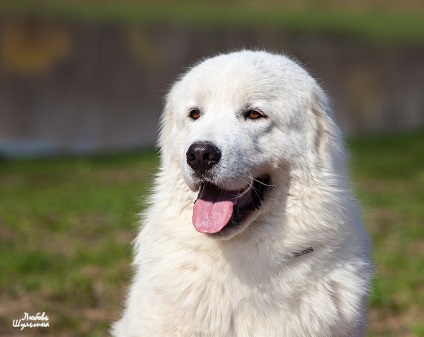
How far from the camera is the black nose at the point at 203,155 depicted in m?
4.06

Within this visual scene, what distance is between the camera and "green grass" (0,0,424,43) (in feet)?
145

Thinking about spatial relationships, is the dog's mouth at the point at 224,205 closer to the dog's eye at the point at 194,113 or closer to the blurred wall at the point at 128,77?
the dog's eye at the point at 194,113

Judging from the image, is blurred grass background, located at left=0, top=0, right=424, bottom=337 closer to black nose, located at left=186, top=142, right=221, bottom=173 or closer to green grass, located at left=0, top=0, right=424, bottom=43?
black nose, located at left=186, top=142, right=221, bottom=173

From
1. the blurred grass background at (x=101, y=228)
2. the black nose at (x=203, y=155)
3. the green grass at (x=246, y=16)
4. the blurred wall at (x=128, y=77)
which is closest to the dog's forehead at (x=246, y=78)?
the black nose at (x=203, y=155)

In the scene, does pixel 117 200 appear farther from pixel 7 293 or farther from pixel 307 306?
pixel 307 306

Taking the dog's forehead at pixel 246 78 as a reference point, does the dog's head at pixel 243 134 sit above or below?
below

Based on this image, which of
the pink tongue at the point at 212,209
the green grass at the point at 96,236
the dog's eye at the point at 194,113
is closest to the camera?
the pink tongue at the point at 212,209

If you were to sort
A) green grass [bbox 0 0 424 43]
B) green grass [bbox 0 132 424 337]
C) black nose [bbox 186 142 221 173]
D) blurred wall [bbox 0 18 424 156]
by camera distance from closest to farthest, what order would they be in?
black nose [bbox 186 142 221 173] → green grass [bbox 0 132 424 337] → blurred wall [bbox 0 18 424 156] → green grass [bbox 0 0 424 43]

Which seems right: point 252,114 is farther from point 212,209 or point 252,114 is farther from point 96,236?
point 96,236

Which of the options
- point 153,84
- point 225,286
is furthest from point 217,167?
point 153,84

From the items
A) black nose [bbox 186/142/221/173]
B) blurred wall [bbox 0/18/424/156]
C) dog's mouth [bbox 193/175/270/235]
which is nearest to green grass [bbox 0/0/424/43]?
blurred wall [bbox 0/18/424/156]

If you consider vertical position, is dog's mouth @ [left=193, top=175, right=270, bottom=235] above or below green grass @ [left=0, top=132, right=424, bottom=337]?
above

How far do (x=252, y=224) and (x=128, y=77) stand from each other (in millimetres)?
25157

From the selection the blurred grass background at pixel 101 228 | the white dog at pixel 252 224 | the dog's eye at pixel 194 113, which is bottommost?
the blurred grass background at pixel 101 228
